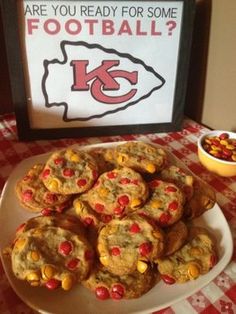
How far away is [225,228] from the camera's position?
2.23 ft

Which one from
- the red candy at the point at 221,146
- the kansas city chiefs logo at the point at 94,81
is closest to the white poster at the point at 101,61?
the kansas city chiefs logo at the point at 94,81

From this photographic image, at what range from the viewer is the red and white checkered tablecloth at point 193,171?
0.57 meters

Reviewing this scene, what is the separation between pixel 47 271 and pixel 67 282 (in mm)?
39

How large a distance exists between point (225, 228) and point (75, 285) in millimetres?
338

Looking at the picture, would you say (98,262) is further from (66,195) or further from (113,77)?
(113,77)

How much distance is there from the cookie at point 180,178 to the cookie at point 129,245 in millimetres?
161

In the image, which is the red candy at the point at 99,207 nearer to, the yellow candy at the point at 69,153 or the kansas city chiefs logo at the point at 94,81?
the yellow candy at the point at 69,153

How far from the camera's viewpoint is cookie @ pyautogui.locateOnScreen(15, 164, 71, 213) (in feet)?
2.29

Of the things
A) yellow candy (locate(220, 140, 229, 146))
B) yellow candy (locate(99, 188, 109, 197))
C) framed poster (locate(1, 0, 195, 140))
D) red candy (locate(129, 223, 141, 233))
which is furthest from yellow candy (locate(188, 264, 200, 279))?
framed poster (locate(1, 0, 195, 140))

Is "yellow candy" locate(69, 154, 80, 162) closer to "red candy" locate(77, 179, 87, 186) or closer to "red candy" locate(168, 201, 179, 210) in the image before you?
"red candy" locate(77, 179, 87, 186)

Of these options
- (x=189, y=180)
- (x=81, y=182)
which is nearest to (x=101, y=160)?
(x=81, y=182)

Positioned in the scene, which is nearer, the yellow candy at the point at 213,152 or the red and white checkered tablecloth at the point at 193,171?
the red and white checkered tablecloth at the point at 193,171

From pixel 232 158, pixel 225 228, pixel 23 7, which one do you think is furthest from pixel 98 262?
pixel 23 7

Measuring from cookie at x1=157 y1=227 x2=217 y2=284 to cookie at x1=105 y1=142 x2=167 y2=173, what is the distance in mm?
202
